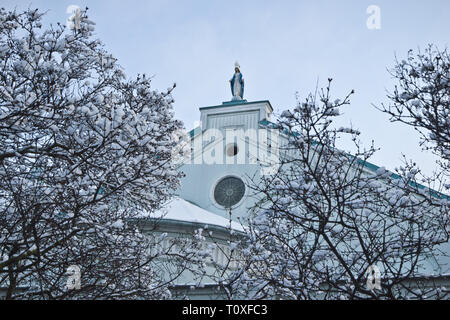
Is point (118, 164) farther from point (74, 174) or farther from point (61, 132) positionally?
point (61, 132)

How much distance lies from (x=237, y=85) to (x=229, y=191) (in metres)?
7.22

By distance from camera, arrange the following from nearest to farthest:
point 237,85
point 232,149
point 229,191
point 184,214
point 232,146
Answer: point 184,214, point 229,191, point 232,149, point 232,146, point 237,85

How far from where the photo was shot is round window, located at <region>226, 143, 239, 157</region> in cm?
1908

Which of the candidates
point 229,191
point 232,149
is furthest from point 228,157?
point 229,191

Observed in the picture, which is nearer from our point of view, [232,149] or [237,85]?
[232,149]

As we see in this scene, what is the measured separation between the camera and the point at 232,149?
63.1 ft

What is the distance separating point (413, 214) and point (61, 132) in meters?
5.93

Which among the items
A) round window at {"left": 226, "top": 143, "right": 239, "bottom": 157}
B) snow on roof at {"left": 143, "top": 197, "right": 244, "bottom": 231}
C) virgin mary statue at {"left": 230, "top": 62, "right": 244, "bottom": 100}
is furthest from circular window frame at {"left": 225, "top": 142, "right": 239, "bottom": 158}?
snow on roof at {"left": 143, "top": 197, "right": 244, "bottom": 231}

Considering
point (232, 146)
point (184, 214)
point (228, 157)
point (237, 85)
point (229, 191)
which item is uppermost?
point (237, 85)

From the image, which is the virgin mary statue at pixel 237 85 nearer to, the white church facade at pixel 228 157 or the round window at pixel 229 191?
the white church facade at pixel 228 157

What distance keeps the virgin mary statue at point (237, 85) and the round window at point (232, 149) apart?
3726mm

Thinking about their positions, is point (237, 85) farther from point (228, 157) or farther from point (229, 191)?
point (229, 191)

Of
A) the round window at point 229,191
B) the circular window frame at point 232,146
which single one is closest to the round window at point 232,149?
the circular window frame at point 232,146
